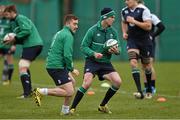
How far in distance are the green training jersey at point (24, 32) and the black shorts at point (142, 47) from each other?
215 centimetres

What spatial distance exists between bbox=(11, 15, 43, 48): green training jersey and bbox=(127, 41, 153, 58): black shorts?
2151 millimetres

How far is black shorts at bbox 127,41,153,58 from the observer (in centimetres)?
1609

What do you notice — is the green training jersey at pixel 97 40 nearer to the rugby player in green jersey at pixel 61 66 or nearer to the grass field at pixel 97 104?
the rugby player in green jersey at pixel 61 66

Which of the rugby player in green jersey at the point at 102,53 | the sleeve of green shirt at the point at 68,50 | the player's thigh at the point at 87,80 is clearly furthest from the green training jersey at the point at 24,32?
the sleeve of green shirt at the point at 68,50

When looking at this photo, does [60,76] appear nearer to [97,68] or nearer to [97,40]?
[97,68]

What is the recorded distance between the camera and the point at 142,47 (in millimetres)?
16156

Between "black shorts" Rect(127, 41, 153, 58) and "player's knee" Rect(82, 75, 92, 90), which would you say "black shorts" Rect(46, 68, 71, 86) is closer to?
"player's knee" Rect(82, 75, 92, 90)

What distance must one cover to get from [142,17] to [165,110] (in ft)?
10.1

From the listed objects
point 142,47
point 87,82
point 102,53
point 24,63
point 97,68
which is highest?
point 102,53

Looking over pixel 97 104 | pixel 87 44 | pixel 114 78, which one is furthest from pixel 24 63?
pixel 114 78

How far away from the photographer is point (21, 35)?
16.0 m

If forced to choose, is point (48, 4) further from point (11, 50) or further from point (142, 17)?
point (142, 17)

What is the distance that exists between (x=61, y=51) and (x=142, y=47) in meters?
3.77

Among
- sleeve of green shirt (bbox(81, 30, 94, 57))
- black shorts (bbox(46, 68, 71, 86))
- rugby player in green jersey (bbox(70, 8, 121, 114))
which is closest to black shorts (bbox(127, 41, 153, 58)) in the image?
rugby player in green jersey (bbox(70, 8, 121, 114))
